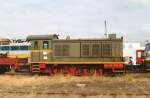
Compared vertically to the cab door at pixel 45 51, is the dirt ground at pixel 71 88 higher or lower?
lower

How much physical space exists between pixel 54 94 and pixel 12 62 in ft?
46.4

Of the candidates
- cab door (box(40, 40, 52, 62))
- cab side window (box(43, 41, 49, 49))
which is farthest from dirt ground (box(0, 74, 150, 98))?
cab side window (box(43, 41, 49, 49))

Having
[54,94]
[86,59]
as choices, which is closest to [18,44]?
[86,59]

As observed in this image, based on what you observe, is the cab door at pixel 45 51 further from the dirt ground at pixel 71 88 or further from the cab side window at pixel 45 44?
the dirt ground at pixel 71 88

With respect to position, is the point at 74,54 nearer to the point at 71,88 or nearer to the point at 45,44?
the point at 45,44

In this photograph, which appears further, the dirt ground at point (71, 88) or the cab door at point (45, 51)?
the cab door at point (45, 51)

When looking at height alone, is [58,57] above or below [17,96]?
above

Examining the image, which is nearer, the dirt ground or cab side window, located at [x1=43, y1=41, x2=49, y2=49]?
the dirt ground

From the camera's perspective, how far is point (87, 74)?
25.4 meters

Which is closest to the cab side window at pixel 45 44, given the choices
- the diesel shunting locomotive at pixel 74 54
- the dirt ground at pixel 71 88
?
the diesel shunting locomotive at pixel 74 54

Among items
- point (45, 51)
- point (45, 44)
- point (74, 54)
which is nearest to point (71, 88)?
point (74, 54)

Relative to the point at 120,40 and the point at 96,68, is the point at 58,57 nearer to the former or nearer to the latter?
the point at 96,68

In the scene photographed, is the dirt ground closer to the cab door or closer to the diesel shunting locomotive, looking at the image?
the diesel shunting locomotive

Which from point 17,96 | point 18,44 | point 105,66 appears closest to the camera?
point 17,96
